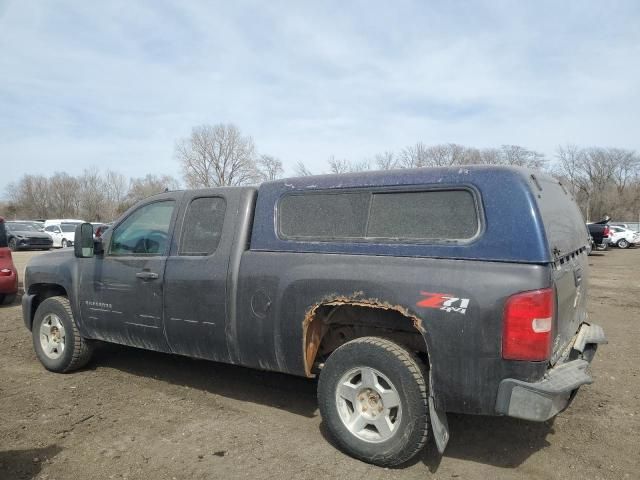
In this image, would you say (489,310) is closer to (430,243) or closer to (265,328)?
(430,243)

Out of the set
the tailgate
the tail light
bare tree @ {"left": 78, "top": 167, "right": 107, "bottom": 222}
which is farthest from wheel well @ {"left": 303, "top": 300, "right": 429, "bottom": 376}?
bare tree @ {"left": 78, "top": 167, "right": 107, "bottom": 222}

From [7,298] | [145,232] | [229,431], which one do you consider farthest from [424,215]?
[7,298]

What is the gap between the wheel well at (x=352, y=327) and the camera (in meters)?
3.47

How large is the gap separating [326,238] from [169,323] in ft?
5.52

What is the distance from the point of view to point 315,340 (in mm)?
3807

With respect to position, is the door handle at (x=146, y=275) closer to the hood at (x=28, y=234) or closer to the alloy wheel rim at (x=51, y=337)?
the alloy wheel rim at (x=51, y=337)

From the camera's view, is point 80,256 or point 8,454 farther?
point 80,256

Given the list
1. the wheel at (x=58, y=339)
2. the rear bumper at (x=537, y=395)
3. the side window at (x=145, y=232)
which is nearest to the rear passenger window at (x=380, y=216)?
the rear bumper at (x=537, y=395)

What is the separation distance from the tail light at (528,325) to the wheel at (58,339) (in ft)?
14.0

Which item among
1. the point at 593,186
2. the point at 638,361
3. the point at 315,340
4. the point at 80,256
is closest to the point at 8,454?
the point at 80,256

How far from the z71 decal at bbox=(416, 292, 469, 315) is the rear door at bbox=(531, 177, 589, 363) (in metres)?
0.54

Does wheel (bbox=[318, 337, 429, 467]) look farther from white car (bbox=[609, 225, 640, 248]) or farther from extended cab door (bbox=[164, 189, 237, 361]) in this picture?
white car (bbox=[609, 225, 640, 248])

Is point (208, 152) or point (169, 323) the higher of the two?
point (208, 152)

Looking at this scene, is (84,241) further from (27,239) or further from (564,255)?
(27,239)
